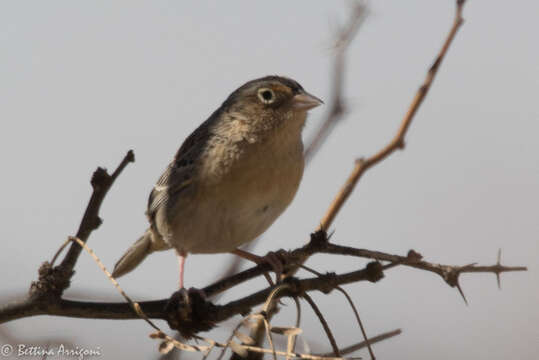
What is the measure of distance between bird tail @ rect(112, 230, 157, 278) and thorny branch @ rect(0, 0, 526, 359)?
2358mm

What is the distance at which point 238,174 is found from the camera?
158 inches

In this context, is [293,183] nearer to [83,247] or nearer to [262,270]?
[262,270]

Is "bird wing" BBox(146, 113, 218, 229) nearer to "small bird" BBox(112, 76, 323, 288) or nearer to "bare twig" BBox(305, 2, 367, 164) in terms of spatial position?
"small bird" BBox(112, 76, 323, 288)

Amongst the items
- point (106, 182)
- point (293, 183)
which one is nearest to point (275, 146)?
point (293, 183)

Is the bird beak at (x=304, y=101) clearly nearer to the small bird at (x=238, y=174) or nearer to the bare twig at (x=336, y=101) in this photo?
the small bird at (x=238, y=174)

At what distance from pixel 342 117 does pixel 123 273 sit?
3219 millimetres

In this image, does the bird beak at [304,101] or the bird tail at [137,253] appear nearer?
the bird beak at [304,101]

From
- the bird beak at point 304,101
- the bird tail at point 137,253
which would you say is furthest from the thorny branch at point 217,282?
the bird tail at point 137,253

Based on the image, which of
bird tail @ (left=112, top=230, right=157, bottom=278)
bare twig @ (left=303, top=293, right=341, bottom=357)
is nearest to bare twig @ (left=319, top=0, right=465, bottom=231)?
bare twig @ (left=303, top=293, right=341, bottom=357)

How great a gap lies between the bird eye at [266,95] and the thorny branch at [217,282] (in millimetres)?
1751

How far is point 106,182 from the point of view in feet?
7.82

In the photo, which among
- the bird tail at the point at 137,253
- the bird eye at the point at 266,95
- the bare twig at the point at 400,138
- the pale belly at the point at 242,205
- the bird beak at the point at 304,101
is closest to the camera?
the bare twig at the point at 400,138

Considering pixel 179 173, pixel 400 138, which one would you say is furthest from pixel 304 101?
pixel 400 138

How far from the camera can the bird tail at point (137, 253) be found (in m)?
5.04
